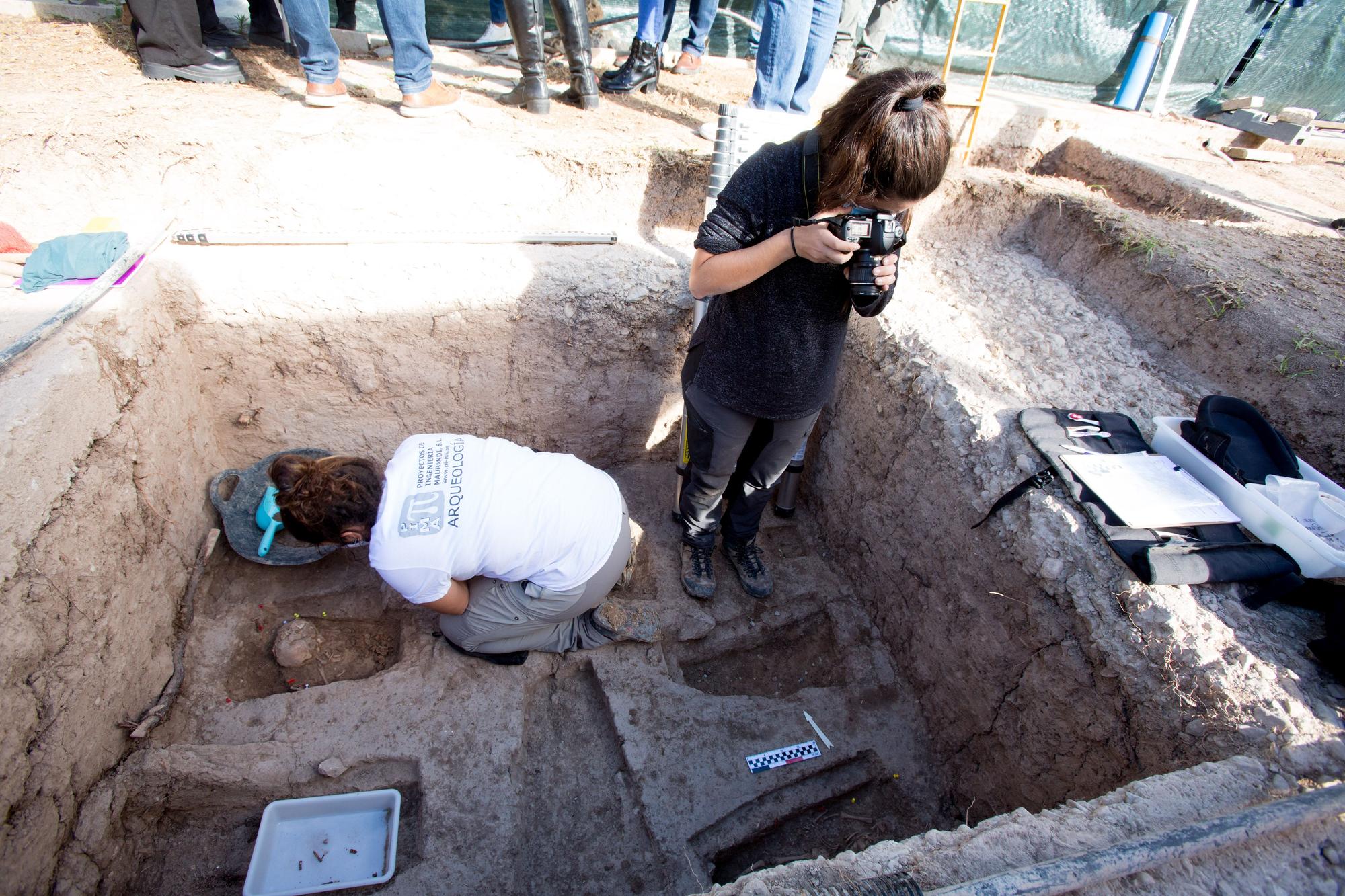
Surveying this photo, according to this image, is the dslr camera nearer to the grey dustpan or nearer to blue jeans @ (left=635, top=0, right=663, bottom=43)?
the grey dustpan

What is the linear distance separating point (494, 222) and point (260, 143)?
107cm

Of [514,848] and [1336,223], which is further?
[1336,223]

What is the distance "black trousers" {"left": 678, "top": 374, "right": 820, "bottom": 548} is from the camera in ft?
7.31

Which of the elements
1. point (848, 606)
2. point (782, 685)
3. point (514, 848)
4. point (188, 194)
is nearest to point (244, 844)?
point (514, 848)

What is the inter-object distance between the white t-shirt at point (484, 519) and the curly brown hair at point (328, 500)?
0.09 m

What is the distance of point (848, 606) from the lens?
9.30 feet

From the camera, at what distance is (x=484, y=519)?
2.02m

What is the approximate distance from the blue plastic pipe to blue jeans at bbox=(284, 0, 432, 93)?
295 inches

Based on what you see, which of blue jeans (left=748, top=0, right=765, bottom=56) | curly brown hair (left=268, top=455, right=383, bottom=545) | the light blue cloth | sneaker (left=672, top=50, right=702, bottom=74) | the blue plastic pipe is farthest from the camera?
the blue plastic pipe

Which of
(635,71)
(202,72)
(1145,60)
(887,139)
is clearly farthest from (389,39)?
(1145,60)

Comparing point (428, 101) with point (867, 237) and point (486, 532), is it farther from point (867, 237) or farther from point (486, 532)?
point (867, 237)

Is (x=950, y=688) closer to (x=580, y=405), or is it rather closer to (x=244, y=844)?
(x=580, y=405)

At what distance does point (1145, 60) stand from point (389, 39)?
7.72 m

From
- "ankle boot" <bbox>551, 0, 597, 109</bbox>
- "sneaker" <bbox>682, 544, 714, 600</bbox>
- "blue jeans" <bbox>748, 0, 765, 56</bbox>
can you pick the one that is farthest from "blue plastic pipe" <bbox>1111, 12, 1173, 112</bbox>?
"sneaker" <bbox>682, 544, 714, 600</bbox>
